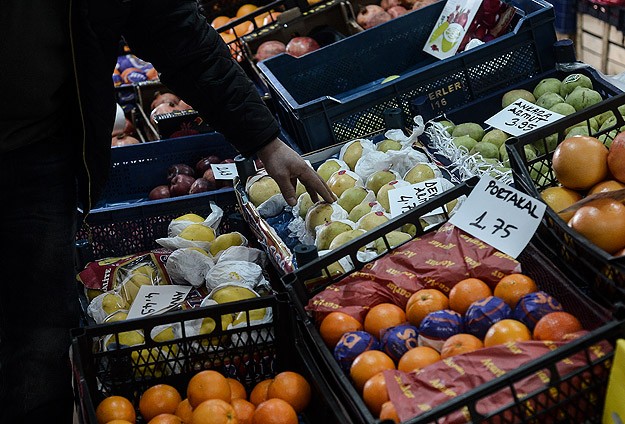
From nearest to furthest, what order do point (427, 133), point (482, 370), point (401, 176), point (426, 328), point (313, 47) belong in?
point (482, 370) < point (426, 328) < point (401, 176) < point (427, 133) < point (313, 47)

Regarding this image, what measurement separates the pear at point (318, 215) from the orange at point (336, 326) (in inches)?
27.3

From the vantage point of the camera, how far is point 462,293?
74.0 inches

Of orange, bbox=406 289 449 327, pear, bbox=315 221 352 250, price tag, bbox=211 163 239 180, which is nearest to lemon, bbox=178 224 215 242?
price tag, bbox=211 163 239 180

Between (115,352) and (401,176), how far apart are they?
115cm

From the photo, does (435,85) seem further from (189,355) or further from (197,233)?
(189,355)

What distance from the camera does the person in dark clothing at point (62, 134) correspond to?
206 centimetres

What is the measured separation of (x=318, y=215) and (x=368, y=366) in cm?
93

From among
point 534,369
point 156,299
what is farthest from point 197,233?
point 534,369

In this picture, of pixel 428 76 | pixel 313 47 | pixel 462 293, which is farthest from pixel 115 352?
pixel 313 47

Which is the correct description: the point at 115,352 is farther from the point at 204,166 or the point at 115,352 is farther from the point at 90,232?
the point at 204,166

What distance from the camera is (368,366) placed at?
174cm

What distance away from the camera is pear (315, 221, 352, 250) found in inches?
98.6

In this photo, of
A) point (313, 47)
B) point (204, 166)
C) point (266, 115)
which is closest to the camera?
point (266, 115)

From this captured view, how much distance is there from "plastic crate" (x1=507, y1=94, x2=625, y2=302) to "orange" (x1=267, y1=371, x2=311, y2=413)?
68cm
